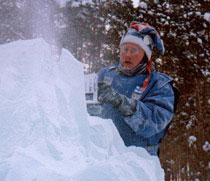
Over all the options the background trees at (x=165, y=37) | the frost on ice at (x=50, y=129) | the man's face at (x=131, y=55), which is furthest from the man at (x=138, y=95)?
the background trees at (x=165, y=37)

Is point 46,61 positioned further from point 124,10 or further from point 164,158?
point 164,158

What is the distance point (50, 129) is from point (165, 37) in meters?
3.99

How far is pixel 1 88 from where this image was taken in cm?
63

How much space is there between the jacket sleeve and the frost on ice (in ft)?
1.72

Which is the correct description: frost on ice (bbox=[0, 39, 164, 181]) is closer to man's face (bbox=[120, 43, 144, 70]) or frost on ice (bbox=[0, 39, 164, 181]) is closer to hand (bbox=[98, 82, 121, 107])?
hand (bbox=[98, 82, 121, 107])

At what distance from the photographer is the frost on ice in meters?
0.53

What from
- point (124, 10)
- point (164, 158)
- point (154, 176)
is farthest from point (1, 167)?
point (164, 158)

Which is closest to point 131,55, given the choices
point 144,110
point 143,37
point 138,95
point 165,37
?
point 143,37

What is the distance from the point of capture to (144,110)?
4.50ft

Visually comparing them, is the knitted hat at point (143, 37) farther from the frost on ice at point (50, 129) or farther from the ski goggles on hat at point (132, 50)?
the frost on ice at point (50, 129)

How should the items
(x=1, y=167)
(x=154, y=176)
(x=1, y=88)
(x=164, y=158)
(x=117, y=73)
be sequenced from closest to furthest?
(x=1, y=167) < (x=1, y=88) < (x=154, y=176) < (x=117, y=73) < (x=164, y=158)

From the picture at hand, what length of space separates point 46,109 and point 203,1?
13.9 feet

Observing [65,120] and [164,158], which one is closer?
[65,120]

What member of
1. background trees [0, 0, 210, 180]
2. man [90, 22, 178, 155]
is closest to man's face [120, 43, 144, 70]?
man [90, 22, 178, 155]
